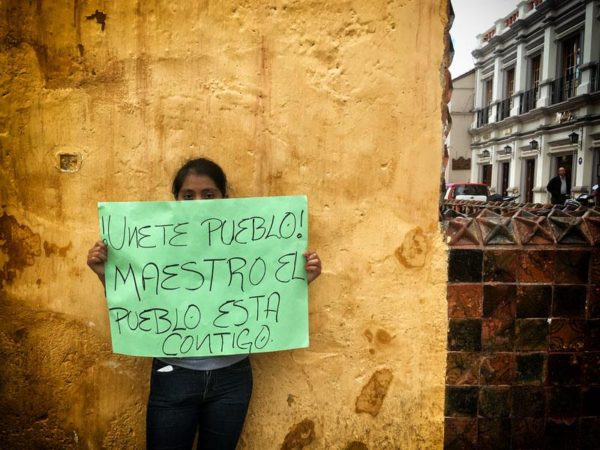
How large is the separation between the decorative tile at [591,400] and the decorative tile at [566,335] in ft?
0.68

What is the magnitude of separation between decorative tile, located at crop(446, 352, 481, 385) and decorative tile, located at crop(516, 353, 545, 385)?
0.19 metres

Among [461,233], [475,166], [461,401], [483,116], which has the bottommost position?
[461,401]

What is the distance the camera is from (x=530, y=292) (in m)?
1.81

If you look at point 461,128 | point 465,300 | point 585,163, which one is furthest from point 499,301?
point 461,128

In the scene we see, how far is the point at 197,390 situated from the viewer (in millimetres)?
1511

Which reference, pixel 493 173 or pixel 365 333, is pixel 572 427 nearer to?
pixel 365 333

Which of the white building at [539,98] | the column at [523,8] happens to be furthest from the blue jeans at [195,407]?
the column at [523,8]

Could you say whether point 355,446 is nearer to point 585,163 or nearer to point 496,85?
point 585,163

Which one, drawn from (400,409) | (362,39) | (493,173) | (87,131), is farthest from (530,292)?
(493,173)

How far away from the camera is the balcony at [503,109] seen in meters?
22.3

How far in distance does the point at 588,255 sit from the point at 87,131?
227 centimetres

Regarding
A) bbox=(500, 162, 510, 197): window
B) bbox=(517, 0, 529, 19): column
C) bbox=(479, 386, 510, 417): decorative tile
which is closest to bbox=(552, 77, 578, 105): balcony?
bbox=(517, 0, 529, 19): column

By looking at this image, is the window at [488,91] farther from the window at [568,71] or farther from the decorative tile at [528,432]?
the decorative tile at [528,432]

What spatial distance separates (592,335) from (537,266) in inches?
16.5
